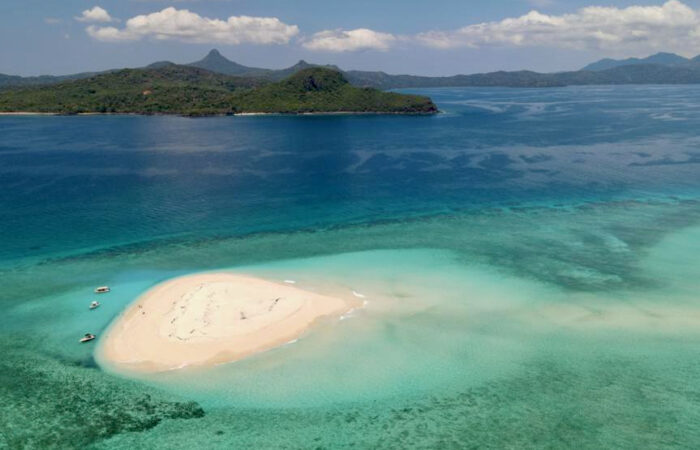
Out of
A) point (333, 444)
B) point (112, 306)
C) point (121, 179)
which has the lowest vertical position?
point (333, 444)

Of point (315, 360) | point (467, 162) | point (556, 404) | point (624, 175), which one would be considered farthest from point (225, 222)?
point (624, 175)

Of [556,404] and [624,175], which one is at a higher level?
[624,175]

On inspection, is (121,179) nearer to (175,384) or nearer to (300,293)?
(300,293)

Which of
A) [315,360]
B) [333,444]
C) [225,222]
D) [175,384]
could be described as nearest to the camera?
[333,444]

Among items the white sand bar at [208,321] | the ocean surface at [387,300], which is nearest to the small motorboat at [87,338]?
the white sand bar at [208,321]

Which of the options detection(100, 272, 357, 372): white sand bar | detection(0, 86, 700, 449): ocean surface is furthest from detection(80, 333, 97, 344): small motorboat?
detection(0, 86, 700, 449): ocean surface

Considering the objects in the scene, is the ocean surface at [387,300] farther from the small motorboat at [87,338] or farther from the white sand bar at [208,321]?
the white sand bar at [208,321]

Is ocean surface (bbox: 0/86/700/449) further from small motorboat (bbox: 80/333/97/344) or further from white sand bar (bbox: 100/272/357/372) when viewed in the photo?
white sand bar (bbox: 100/272/357/372)
